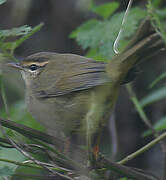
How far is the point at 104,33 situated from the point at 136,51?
4.33 ft

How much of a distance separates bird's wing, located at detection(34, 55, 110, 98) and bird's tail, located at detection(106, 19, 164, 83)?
0.42 m

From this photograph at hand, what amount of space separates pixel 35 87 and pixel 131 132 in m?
2.74

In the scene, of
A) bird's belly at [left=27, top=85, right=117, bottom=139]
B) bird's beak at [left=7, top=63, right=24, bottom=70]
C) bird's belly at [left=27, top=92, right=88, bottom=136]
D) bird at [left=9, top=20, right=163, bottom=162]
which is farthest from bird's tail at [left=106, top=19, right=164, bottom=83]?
bird's beak at [left=7, top=63, right=24, bottom=70]

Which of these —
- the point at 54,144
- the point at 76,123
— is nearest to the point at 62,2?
the point at 76,123

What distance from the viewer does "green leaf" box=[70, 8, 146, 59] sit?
3481mm

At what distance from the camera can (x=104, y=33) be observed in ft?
11.8

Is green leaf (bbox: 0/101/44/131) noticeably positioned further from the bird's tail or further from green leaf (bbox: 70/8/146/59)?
the bird's tail

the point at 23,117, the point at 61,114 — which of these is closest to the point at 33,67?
the point at 23,117

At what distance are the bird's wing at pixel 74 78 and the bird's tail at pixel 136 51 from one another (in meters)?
0.42

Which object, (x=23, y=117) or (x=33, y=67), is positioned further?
(x=23, y=117)

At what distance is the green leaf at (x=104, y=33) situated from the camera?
3481mm

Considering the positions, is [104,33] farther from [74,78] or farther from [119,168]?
[119,168]

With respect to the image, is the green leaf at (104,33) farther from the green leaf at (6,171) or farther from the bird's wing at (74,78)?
the green leaf at (6,171)

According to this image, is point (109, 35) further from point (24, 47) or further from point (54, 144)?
point (24, 47)
